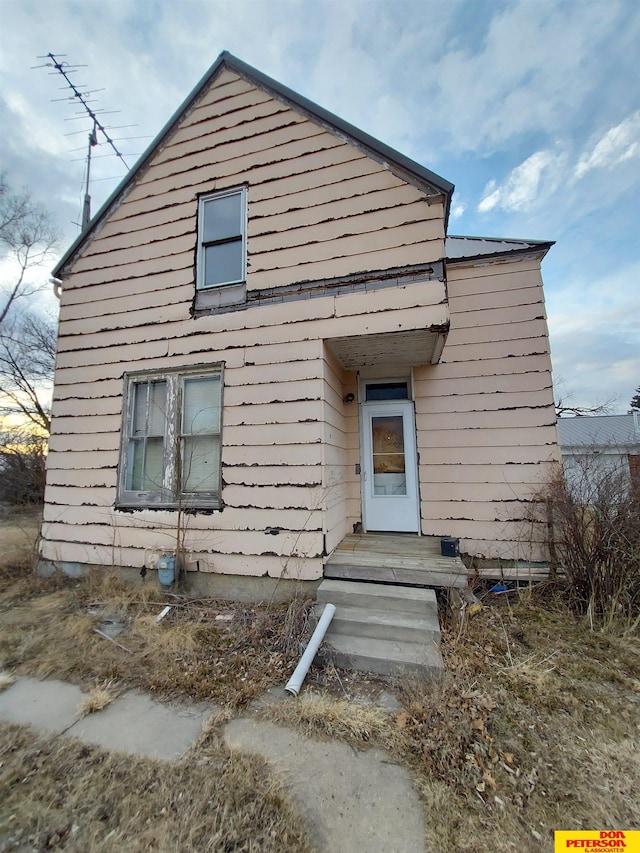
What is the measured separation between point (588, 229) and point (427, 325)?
9098 mm

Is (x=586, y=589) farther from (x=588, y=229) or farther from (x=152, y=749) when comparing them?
(x=588, y=229)

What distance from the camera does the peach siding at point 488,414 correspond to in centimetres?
472

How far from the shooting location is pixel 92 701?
2.45m

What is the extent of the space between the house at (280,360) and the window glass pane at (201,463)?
0.03 metres

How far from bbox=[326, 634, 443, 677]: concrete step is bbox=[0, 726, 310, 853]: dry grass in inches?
43.3

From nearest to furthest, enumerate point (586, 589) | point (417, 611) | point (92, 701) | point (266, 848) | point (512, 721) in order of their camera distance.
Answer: point (266, 848) → point (512, 721) → point (92, 701) → point (417, 611) → point (586, 589)

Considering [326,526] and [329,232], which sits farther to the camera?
[329,232]

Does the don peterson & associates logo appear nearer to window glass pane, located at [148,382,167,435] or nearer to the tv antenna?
window glass pane, located at [148,382,167,435]

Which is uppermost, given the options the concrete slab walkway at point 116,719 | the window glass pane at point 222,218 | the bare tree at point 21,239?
the bare tree at point 21,239

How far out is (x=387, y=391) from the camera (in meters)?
5.55

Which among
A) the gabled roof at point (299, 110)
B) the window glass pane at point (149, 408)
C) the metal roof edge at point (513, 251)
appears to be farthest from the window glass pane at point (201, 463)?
the metal roof edge at point (513, 251)

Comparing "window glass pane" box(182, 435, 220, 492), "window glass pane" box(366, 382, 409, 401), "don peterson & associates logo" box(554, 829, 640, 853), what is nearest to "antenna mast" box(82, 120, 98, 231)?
"window glass pane" box(182, 435, 220, 492)

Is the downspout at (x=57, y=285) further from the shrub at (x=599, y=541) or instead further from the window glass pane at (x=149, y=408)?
the shrub at (x=599, y=541)

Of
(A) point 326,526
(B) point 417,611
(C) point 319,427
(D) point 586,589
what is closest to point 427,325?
(C) point 319,427
